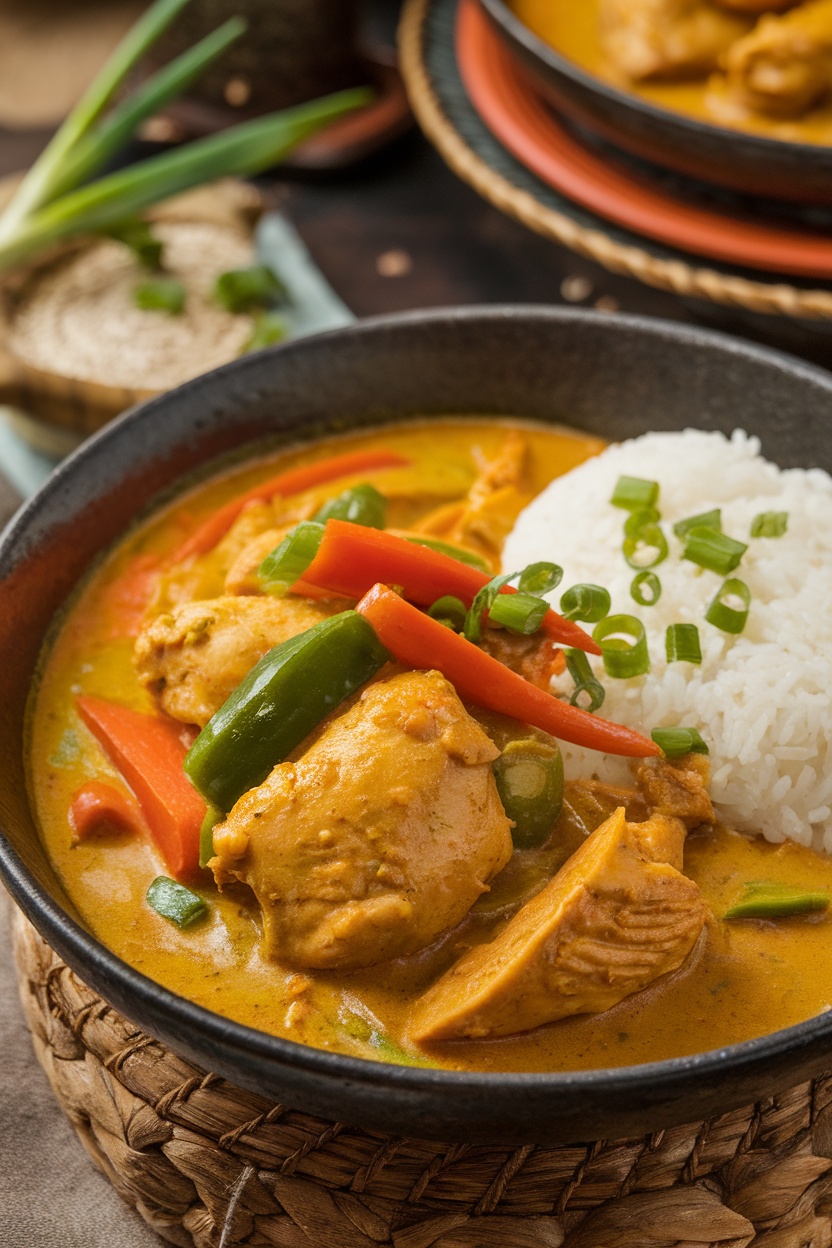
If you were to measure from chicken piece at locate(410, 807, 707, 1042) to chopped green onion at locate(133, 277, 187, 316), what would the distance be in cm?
323

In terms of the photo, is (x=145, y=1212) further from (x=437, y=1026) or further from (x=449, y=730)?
(x=449, y=730)

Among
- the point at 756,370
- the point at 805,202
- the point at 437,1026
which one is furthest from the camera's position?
the point at 805,202

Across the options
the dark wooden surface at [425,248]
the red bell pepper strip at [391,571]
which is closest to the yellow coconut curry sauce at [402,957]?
the red bell pepper strip at [391,571]

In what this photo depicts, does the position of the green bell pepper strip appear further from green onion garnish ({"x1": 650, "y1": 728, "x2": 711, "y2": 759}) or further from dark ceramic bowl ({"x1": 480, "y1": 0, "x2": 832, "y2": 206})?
dark ceramic bowl ({"x1": 480, "y1": 0, "x2": 832, "y2": 206})

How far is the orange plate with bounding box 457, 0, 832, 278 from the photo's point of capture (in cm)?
450

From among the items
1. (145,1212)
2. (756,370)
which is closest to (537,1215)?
(145,1212)

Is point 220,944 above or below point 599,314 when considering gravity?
below

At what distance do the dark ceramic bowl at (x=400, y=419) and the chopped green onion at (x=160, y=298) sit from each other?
4.53ft

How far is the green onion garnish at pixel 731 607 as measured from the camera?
323 centimetres

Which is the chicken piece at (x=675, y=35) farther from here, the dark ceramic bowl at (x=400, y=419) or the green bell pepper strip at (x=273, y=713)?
the green bell pepper strip at (x=273, y=713)

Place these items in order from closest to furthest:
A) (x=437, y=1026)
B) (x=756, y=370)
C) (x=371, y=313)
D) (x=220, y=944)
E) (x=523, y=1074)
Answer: (x=523, y=1074), (x=437, y=1026), (x=220, y=944), (x=756, y=370), (x=371, y=313)

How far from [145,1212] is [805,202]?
371 cm

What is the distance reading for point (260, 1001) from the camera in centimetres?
262

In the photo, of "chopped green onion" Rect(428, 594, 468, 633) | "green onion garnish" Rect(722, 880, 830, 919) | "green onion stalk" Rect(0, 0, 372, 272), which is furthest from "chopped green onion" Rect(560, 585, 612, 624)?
"green onion stalk" Rect(0, 0, 372, 272)
